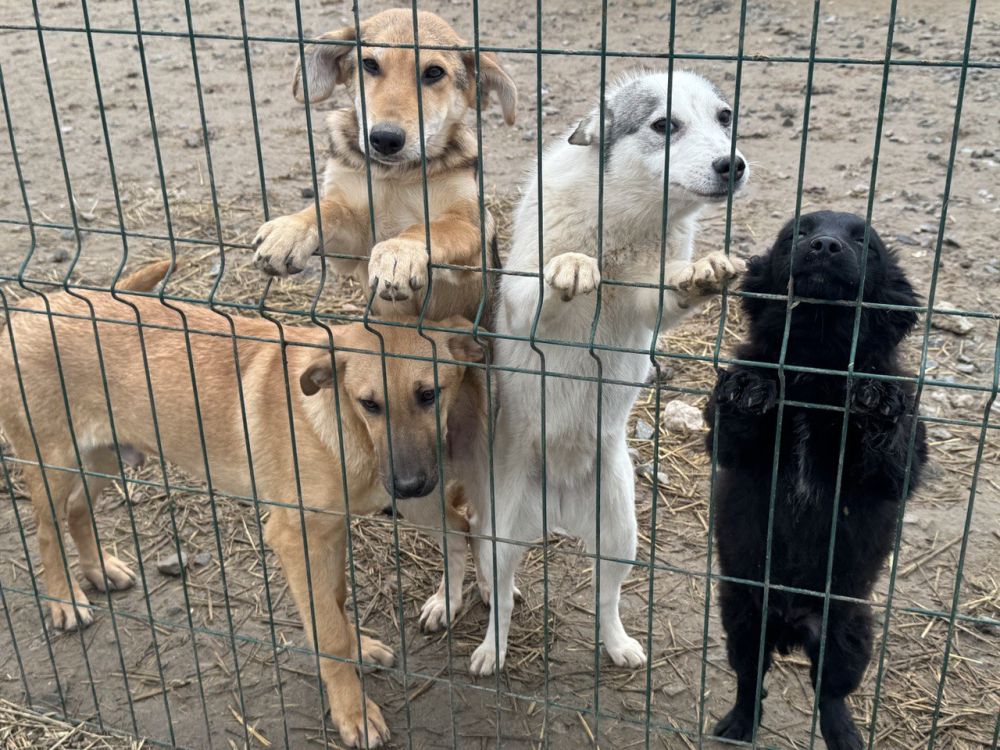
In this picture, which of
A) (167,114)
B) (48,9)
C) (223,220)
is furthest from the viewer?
(48,9)

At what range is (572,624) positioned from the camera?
4035mm

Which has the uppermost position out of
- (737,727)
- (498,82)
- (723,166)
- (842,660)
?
(498,82)

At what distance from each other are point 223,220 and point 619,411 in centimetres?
454

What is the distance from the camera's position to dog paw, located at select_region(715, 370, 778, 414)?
2.92 m

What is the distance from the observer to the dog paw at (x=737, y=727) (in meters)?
3.31

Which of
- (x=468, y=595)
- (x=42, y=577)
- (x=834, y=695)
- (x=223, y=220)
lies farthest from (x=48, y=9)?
(x=834, y=695)

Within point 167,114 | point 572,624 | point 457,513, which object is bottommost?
point 572,624

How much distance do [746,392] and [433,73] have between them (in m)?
1.63

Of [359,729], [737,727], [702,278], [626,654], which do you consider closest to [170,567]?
[359,729]

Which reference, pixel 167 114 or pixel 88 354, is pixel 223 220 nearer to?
pixel 167 114

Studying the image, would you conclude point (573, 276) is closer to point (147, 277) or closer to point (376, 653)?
point (147, 277)

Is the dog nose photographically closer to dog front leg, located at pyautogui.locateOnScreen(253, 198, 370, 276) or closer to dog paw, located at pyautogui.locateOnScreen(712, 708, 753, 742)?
dog front leg, located at pyautogui.locateOnScreen(253, 198, 370, 276)

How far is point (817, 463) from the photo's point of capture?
302 cm

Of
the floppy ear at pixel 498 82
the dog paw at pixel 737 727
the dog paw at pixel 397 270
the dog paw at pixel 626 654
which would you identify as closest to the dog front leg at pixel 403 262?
the dog paw at pixel 397 270
